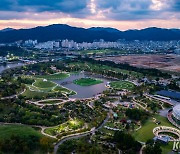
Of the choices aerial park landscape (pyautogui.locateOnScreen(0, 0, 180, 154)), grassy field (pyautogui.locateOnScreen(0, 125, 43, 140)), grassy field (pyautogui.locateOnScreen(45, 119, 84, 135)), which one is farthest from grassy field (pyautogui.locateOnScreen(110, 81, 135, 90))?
grassy field (pyautogui.locateOnScreen(0, 125, 43, 140))

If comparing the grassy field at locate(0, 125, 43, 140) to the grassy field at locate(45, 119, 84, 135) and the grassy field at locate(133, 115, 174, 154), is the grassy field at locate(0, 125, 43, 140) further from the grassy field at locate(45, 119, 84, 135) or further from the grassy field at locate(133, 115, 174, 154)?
the grassy field at locate(133, 115, 174, 154)

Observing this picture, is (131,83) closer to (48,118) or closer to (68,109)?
(68,109)

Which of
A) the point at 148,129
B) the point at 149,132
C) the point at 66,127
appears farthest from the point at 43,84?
the point at 149,132

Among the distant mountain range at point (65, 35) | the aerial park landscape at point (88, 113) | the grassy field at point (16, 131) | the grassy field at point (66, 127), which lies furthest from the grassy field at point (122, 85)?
the distant mountain range at point (65, 35)

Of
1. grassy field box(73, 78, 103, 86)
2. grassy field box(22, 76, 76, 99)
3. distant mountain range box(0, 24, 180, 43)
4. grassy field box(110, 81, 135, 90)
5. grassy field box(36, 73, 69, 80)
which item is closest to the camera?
grassy field box(22, 76, 76, 99)

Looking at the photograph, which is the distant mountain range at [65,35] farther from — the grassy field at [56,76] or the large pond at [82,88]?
the large pond at [82,88]

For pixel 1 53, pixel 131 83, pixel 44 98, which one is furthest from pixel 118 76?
pixel 1 53
